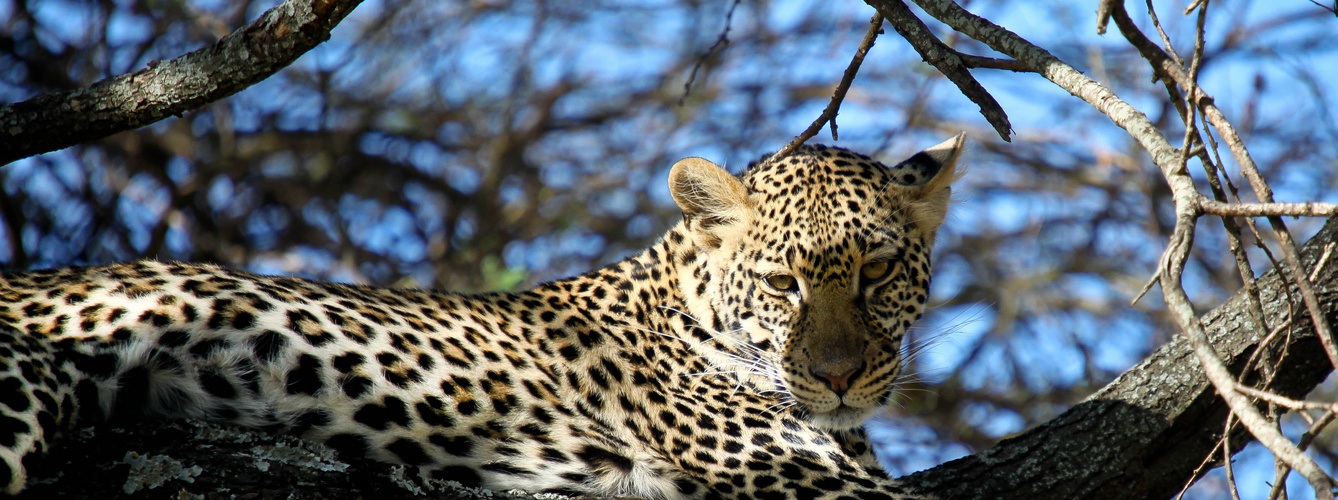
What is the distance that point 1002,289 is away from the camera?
1157 centimetres

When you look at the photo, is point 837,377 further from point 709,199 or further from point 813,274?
point 709,199

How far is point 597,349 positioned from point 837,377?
1.19 meters

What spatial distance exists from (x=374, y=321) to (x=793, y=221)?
201cm

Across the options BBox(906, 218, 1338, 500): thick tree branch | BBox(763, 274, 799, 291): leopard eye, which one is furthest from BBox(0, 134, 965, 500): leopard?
BBox(906, 218, 1338, 500): thick tree branch

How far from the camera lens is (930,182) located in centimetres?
564

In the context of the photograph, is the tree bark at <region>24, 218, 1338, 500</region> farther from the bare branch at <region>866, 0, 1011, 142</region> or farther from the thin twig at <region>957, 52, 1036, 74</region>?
the thin twig at <region>957, 52, 1036, 74</region>

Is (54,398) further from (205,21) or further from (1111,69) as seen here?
(1111,69)

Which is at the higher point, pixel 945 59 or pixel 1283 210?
pixel 945 59

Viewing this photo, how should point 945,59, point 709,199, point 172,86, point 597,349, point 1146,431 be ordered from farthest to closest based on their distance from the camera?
point 709,199
point 597,349
point 1146,431
point 172,86
point 945,59

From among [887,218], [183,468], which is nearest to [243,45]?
[183,468]

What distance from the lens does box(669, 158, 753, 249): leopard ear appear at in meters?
5.57

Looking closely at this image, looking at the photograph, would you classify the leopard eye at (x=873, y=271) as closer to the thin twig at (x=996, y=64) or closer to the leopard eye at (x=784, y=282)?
the leopard eye at (x=784, y=282)

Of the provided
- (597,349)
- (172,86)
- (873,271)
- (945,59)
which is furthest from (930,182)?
(172,86)

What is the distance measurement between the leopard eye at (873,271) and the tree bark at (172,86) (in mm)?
2611
